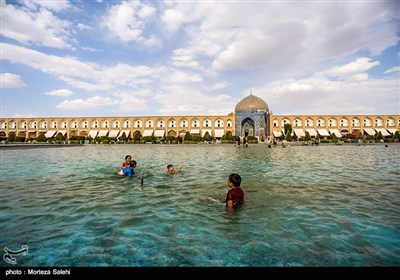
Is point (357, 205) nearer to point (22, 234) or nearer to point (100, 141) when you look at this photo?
point (22, 234)

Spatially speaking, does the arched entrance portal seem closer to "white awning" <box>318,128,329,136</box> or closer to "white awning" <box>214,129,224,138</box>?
"white awning" <box>214,129,224,138</box>

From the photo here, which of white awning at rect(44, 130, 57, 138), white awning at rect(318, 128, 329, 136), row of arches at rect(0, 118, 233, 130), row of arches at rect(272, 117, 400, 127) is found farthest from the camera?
white awning at rect(44, 130, 57, 138)

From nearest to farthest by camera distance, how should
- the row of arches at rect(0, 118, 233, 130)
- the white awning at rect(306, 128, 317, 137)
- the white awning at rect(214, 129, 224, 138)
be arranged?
the white awning at rect(306, 128, 317, 137) → the white awning at rect(214, 129, 224, 138) → the row of arches at rect(0, 118, 233, 130)

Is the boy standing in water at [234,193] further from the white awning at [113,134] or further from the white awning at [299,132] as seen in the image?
the white awning at [113,134]

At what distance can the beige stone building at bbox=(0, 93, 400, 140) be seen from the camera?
53.9 metres

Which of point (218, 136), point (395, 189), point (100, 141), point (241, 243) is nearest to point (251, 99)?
point (218, 136)

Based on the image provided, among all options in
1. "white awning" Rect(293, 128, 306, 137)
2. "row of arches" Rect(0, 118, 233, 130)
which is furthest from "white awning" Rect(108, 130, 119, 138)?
"white awning" Rect(293, 128, 306, 137)

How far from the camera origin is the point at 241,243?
3.85 m

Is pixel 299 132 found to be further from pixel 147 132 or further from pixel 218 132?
pixel 147 132

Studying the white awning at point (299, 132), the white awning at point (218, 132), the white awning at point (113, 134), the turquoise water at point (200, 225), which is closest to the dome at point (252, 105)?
the white awning at point (218, 132)

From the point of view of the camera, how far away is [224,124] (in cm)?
5547

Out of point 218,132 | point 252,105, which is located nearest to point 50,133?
point 218,132

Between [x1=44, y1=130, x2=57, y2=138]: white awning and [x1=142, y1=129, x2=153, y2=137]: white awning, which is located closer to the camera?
[x1=142, y1=129, x2=153, y2=137]: white awning

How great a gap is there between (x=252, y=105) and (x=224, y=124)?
22.4ft
